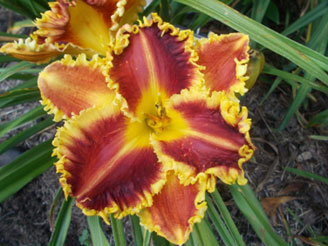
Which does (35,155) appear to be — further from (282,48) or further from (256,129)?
(256,129)

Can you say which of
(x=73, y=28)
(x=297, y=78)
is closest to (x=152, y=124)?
(x=73, y=28)

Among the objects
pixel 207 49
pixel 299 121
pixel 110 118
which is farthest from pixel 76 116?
pixel 299 121

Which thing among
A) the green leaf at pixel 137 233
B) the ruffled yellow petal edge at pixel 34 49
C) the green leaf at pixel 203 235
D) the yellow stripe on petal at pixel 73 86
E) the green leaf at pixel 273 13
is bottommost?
the green leaf at pixel 137 233

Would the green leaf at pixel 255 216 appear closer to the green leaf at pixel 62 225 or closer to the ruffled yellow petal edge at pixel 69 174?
the ruffled yellow petal edge at pixel 69 174

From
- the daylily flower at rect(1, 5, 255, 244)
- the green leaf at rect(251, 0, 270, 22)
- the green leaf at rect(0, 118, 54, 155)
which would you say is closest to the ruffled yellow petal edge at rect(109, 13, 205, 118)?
the daylily flower at rect(1, 5, 255, 244)

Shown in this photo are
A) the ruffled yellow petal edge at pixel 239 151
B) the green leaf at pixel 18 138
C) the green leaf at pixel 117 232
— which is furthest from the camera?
the green leaf at pixel 18 138

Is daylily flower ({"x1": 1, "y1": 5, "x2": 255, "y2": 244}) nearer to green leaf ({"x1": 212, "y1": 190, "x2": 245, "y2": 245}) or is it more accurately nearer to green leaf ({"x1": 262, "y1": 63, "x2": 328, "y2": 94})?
green leaf ({"x1": 212, "y1": 190, "x2": 245, "y2": 245})

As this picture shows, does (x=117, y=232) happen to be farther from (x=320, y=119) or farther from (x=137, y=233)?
(x=320, y=119)

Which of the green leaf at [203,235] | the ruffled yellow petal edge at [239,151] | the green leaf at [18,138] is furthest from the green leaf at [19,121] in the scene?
the green leaf at [203,235]
